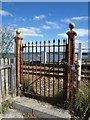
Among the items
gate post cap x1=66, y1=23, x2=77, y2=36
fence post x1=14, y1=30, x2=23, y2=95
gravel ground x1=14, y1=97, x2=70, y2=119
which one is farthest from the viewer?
fence post x1=14, y1=30, x2=23, y2=95

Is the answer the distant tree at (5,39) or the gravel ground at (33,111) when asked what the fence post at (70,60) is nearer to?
the gravel ground at (33,111)

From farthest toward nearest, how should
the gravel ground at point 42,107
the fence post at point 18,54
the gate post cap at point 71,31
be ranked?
1. the fence post at point 18,54
2. the gate post cap at point 71,31
3. the gravel ground at point 42,107

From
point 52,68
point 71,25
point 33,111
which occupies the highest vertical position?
point 71,25

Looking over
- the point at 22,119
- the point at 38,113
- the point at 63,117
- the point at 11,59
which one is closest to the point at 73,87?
the point at 63,117

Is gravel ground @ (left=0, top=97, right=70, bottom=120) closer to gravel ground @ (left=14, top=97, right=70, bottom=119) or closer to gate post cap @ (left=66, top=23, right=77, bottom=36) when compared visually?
gravel ground @ (left=14, top=97, right=70, bottom=119)

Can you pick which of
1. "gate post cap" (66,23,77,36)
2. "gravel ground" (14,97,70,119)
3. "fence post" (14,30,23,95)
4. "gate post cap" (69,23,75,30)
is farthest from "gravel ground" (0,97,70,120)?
"gate post cap" (69,23,75,30)

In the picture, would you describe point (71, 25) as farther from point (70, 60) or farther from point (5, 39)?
point (5, 39)

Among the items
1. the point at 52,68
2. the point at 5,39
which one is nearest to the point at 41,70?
the point at 52,68

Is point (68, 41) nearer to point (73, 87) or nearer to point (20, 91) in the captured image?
point (73, 87)

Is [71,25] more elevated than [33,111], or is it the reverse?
[71,25]

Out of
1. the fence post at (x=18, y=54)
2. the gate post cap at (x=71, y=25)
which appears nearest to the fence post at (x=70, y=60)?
the gate post cap at (x=71, y=25)

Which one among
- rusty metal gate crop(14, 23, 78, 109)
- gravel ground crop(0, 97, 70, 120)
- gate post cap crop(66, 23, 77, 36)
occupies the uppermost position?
gate post cap crop(66, 23, 77, 36)

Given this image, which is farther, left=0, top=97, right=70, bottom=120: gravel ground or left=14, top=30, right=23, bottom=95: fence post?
left=14, top=30, right=23, bottom=95: fence post

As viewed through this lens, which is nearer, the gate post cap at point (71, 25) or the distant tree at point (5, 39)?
the gate post cap at point (71, 25)
